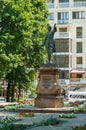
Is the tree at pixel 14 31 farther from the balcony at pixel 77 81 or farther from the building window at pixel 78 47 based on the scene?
the building window at pixel 78 47

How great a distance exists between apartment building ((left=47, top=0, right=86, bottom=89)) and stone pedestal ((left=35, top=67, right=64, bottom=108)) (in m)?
51.9

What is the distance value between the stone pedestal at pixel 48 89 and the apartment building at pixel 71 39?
2045 inches

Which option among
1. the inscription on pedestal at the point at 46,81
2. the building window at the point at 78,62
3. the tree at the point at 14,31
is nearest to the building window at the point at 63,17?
the building window at the point at 78,62

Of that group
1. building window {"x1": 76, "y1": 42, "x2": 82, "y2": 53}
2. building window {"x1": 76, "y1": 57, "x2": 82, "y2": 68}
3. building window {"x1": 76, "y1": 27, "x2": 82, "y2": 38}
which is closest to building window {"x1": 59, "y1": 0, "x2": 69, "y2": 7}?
building window {"x1": 76, "y1": 27, "x2": 82, "y2": 38}

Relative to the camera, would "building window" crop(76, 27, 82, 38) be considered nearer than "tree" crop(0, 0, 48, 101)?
No

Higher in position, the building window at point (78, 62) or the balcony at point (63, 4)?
the balcony at point (63, 4)

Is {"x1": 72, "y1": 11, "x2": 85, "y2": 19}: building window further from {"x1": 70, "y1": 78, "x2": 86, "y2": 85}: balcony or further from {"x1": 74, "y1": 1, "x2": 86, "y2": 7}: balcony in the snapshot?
{"x1": 70, "y1": 78, "x2": 86, "y2": 85}: balcony

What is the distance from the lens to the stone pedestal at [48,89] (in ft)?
96.5

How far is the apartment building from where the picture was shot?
269 ft

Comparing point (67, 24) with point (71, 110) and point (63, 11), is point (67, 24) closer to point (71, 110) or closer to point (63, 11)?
point (63, 11)

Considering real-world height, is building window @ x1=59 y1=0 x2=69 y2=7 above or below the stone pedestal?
below

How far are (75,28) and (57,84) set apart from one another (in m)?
55.2

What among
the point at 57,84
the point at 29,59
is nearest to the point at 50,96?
the point at 57,84

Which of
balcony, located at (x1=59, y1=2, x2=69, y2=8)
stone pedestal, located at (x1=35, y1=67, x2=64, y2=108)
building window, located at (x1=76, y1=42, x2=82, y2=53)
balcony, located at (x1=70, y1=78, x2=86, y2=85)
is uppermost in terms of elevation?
stone pedestal, located at (x1=35, y1=67, x2=64, y2=108)
